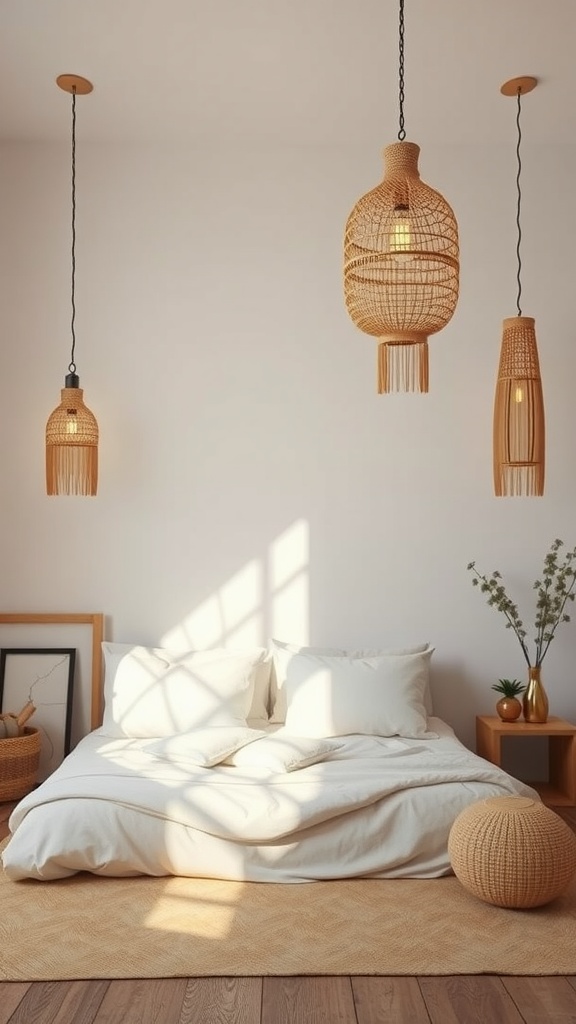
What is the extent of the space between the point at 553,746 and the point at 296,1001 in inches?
100

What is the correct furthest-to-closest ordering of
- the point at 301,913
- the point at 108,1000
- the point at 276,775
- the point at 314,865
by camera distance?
the point at 276,775, the point at 314,865, the point at 301,913, the point at 108,1000

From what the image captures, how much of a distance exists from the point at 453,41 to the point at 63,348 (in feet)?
7.72

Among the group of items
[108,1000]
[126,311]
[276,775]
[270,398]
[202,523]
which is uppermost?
[126,311]

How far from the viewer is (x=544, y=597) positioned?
465 cm

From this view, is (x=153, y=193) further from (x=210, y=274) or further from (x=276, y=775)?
(x=276, y=775)

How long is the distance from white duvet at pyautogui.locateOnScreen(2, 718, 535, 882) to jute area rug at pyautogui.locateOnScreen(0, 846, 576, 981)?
0.06m

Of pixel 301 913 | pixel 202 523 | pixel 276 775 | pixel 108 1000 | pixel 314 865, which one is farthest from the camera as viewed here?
pixel 202 523

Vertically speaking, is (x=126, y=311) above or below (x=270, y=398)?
above

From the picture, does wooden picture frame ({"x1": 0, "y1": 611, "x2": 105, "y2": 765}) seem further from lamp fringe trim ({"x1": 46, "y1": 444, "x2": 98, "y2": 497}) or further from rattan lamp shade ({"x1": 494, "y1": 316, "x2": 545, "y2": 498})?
rattan lamp shade ({"x1": 494, "y1": 316, "x2": 545, "y2": 498})

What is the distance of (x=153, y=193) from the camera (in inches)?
194

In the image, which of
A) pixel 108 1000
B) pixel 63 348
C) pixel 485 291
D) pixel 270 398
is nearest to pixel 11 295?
pixel 63 348

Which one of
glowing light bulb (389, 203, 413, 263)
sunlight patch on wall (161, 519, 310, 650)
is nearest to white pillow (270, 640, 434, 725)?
sunlight patch on wall (161, 519, 310, 650)

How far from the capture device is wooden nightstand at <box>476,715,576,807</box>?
4.41 m

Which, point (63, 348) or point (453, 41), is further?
point (63, 348)
